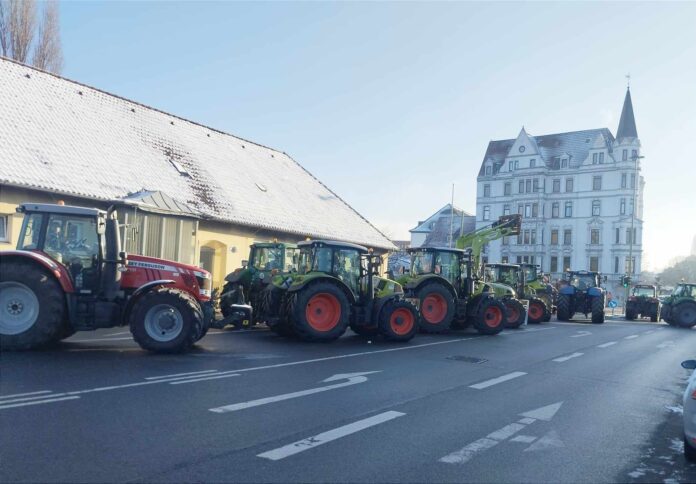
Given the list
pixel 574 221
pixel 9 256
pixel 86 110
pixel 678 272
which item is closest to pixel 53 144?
pixel 86 110

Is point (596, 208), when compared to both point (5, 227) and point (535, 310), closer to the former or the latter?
point (535, 310)

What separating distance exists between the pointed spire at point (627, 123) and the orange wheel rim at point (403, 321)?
187ft

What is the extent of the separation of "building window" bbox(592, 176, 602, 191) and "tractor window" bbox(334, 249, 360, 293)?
56.3 meters

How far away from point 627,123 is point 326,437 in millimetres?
66307

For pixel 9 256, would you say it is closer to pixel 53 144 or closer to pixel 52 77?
pixel 53 144

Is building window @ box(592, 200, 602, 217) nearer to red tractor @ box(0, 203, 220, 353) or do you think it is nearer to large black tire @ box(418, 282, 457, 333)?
large black tire @ box(418, 282, 457, 333)

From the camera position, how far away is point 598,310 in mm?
27109

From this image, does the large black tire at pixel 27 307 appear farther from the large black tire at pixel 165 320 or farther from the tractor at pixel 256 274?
the tractor at pixel 256 274

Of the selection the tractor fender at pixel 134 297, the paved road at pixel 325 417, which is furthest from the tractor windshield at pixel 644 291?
the tractor fender at pixel 134 297

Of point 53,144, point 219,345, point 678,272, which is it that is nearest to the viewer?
point 219,345

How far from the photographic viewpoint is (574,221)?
66.0 metres

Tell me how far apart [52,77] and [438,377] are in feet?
67.1

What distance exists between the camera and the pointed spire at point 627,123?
208 feet

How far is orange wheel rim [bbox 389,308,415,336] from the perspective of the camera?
584 inches
